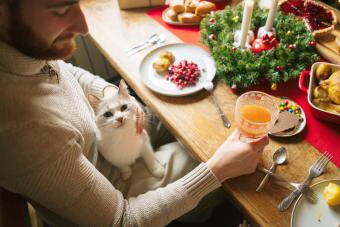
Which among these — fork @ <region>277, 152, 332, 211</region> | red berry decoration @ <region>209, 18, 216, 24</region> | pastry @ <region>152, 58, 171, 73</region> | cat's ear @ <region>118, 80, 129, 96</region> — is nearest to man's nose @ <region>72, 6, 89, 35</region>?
cat's ear @ <region>118, 80, 129, 96</region>

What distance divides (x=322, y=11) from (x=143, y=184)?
1.04 m

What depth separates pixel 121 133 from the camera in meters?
0.89

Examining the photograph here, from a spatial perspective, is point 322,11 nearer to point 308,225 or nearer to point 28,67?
point 308,225

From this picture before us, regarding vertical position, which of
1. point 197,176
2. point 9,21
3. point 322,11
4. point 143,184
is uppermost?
point 9,21

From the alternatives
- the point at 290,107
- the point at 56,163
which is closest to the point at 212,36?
the point at 290,107

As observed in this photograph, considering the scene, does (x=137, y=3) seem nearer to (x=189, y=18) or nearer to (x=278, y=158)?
(x=189, y=18)

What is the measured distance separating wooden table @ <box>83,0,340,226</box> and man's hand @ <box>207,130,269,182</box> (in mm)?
29

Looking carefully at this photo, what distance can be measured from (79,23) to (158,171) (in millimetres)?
551

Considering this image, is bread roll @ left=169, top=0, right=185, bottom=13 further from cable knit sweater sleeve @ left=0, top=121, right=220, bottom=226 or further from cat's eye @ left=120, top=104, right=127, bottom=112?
cable knit sweater sleeve @ left=0, top=121, right=220, bottom=226

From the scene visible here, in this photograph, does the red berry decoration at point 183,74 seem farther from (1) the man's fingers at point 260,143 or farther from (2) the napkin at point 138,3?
(2) the napkin at point 138,3

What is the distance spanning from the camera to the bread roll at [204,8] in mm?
1213

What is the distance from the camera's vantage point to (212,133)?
0.80 metres

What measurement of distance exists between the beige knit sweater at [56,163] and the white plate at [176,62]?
30 centimetres

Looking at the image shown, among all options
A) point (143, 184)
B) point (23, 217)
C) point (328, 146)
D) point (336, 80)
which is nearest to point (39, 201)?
point (23, 217)
